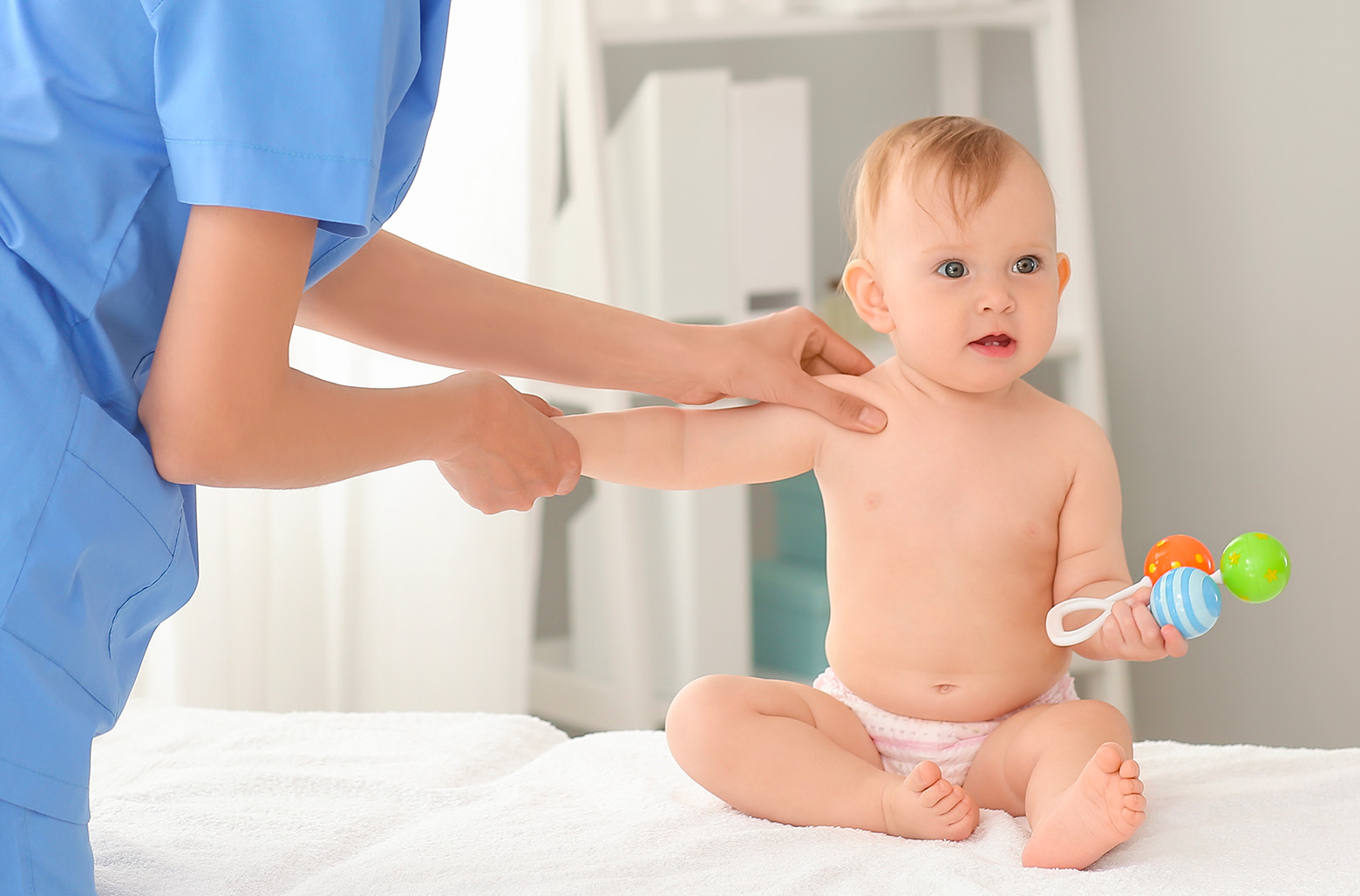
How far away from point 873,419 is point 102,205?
0.63 m

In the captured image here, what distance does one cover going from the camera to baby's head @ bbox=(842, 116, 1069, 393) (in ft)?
3.23

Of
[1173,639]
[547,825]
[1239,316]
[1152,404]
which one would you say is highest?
[1239,316]

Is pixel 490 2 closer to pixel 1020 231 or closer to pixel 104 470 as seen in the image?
pixel 1020 231

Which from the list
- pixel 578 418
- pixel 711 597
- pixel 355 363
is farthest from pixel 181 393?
pixel 711 597

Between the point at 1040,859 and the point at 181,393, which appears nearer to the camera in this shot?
the point at 181,393

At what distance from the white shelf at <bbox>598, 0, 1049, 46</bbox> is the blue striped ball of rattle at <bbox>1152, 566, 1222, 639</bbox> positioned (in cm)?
129

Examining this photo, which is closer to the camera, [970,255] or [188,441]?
[188,441]

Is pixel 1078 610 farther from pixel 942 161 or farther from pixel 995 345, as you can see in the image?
pixel 942 161

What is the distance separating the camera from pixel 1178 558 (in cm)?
87

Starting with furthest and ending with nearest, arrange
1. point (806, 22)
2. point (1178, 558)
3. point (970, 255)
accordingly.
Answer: point (806, 22) < point (970, 255) < point (1178, 558)

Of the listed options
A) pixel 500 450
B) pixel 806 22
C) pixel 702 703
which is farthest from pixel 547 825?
pixel 806 22

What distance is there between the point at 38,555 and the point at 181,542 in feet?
0.38

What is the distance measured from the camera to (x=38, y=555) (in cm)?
63

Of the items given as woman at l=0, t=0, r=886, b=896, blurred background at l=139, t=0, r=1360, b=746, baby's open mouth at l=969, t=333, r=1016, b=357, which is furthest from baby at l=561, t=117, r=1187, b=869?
blurred background at l=139, t=0, r=1360, b=746
